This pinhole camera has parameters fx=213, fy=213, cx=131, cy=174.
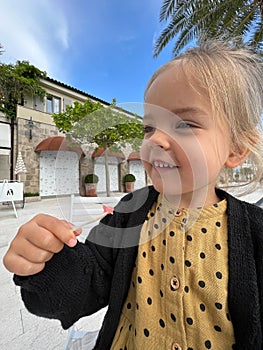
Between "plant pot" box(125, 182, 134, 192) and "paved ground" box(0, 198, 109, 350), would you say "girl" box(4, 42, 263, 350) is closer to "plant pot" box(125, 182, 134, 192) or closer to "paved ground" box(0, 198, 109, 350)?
"plant pot" box(125, 182, 134, 192)

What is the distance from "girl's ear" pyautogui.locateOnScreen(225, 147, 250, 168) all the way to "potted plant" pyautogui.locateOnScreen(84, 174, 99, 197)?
10.7 inches

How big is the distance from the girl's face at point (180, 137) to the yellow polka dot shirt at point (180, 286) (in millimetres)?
79

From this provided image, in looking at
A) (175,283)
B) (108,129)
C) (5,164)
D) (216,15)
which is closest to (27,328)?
(175,283)

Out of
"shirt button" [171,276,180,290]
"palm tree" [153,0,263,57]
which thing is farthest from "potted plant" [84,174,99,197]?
"palm tree" [153,0,263,57]

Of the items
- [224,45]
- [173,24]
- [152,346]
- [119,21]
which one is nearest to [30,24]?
[119,21]

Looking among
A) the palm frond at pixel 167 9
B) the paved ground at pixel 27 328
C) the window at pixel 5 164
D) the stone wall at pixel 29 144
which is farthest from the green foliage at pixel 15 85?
the paved ground at pixel 27 328

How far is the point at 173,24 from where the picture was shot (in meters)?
3.87

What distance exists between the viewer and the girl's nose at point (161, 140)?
13.6 inches

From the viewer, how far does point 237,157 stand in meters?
0.44

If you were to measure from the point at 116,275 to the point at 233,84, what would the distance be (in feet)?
1.45

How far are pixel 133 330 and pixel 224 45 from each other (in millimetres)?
641

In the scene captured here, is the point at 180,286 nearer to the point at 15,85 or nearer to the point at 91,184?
the point at 91,184

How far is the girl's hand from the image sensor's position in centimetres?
31

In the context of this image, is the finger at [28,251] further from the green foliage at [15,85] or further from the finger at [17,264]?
the green foliage at [15,85]
